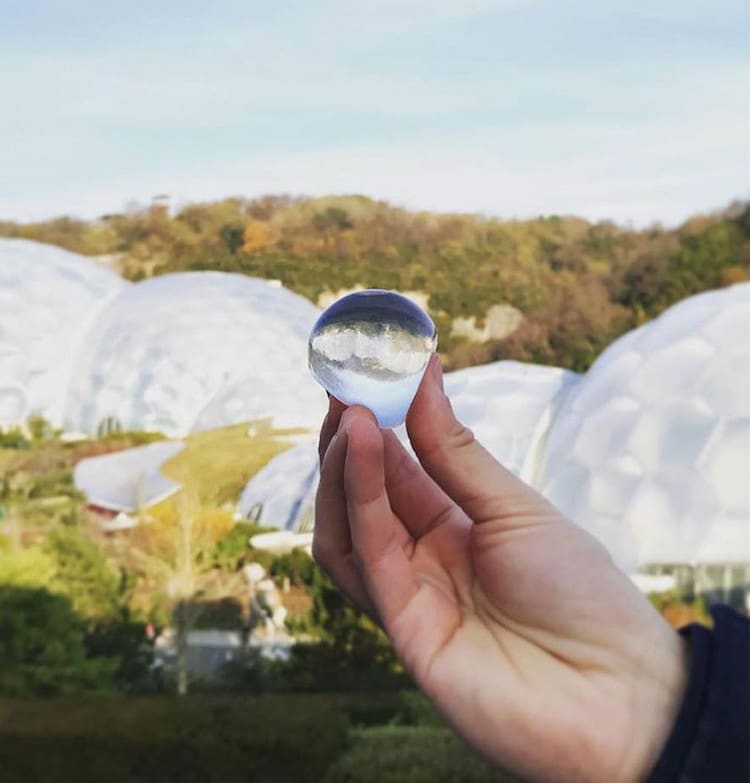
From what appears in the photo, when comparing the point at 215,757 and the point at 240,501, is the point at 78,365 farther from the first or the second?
the point at 215,757

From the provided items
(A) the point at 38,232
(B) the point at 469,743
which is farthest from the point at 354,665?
(B) the point at 469,743

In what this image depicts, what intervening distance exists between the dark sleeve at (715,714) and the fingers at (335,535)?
1.20 feet

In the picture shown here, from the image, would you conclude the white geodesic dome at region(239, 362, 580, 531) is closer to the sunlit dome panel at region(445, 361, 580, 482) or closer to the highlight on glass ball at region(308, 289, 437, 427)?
the sunlit dome panel at region(445, 361, 580, 482)

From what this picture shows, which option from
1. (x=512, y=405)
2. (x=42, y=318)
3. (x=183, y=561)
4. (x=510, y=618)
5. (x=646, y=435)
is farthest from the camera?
(x=42, y=318)

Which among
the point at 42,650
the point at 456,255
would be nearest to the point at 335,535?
the point at 42,650

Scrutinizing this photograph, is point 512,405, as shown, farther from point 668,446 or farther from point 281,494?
point 281,494

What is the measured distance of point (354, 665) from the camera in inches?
271

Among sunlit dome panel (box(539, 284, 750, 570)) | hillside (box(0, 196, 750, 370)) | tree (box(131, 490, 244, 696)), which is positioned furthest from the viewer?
hillside (box(0, 196, 750, 370))

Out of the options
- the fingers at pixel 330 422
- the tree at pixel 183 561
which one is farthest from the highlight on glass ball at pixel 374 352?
the tree at pixel 183 561

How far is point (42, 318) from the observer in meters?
8.42

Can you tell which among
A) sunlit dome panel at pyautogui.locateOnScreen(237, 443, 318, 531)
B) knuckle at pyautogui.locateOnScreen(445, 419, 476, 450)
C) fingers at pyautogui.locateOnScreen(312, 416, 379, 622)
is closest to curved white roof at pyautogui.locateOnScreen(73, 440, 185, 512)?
sunlit dome panel at pyautogui.locateOnScreen(237, 443, 318, 531)

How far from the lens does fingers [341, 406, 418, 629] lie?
1226 millimetres

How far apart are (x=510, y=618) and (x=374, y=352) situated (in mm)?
319

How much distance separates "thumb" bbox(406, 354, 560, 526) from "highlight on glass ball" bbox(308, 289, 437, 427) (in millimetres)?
31
